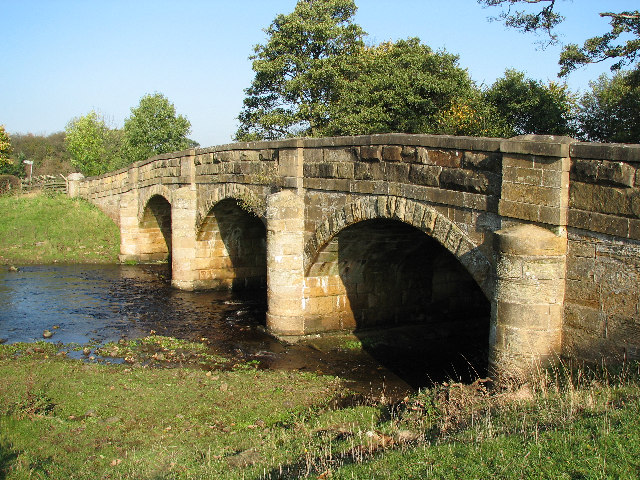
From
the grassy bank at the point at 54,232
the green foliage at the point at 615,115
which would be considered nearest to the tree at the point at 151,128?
the grassy bank at the point at 54,232

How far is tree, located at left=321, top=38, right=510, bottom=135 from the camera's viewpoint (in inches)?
1014

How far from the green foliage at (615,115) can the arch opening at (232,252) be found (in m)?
13.2

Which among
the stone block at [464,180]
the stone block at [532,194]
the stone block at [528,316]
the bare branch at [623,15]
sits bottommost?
the stone block at [528,316]

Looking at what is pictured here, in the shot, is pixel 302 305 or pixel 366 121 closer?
pixel 302 305

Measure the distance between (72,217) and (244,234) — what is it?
13.5 m

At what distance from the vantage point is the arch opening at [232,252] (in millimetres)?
22172

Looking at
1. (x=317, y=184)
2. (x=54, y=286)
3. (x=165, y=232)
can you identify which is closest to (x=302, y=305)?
(x=317, y=184)

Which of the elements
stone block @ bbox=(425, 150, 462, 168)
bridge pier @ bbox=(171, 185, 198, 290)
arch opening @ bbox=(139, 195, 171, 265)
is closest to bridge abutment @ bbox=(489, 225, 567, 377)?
stone block @ bbox=(425, 150, 462, 168)

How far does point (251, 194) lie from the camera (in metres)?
17.2

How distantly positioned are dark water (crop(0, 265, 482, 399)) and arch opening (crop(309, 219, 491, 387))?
8cm

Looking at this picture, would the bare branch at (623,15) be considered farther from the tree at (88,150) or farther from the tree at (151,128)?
the tree at (88,150)

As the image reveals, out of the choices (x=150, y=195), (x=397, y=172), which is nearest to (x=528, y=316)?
(x=397, y=172)

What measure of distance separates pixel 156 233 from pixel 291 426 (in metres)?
21.7

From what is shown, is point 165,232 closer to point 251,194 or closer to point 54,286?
point 54,286
